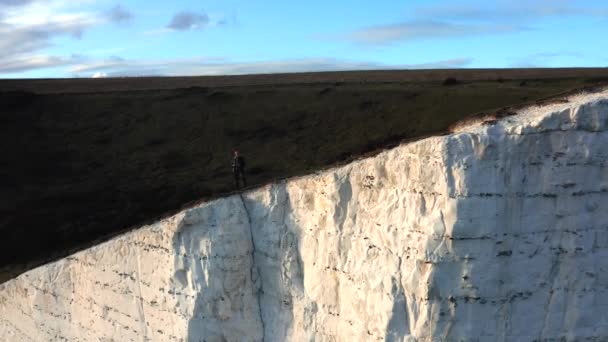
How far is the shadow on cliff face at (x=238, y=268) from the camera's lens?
11961 millimetres

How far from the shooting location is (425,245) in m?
9.84

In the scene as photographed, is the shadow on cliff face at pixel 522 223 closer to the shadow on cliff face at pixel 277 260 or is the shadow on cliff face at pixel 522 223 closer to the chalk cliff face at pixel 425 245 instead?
the chalk cliff face at pixel 425 245

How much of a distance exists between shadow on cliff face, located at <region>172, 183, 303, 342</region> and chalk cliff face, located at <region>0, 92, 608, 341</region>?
0.08 ft

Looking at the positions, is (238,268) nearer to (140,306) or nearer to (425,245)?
(140,306)

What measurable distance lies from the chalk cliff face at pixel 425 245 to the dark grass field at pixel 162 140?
53.2 feet

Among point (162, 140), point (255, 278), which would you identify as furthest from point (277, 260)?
point (162, 140)

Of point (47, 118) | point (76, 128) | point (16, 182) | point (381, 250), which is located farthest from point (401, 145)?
point (47, 118)

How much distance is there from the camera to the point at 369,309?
1058cm

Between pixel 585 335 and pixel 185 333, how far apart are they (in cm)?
757

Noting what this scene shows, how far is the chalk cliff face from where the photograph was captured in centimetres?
969

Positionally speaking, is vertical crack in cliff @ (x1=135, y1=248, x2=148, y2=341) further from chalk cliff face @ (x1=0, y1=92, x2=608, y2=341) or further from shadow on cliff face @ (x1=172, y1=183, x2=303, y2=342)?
shadow on cliff face @ (x1=172, y1=183, x2=303, y2=342)

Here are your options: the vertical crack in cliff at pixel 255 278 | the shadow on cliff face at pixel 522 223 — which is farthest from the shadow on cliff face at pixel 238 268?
the shadow on cliff face at pixel 522 223

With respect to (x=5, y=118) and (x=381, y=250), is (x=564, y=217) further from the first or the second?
(x=5, y=118)

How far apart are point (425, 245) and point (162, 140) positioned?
140ft
